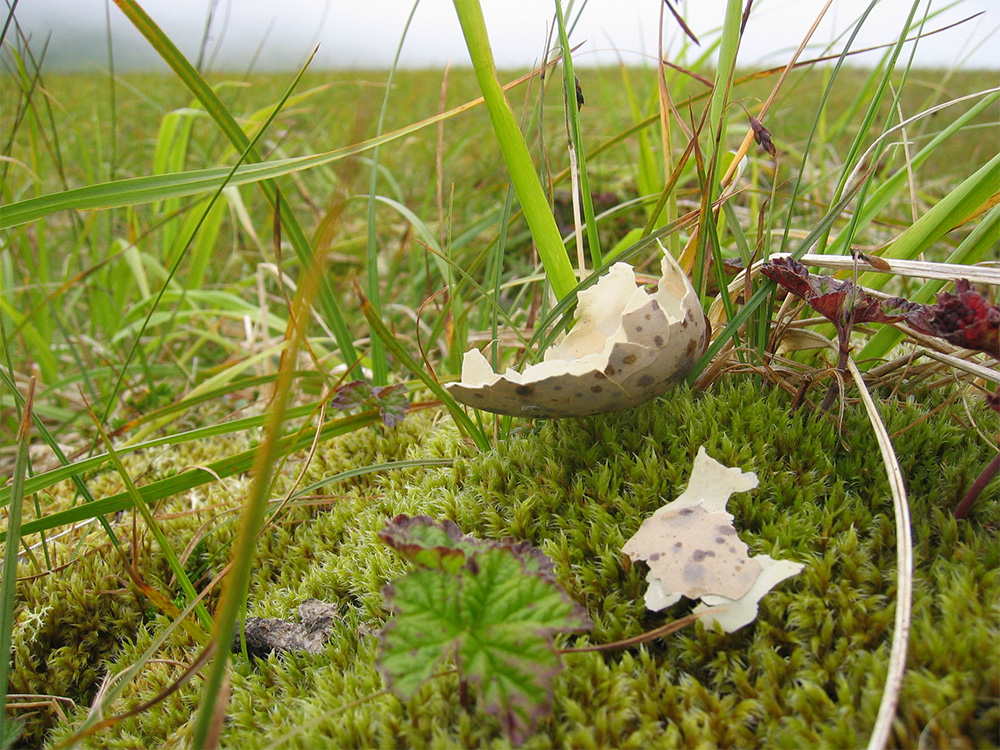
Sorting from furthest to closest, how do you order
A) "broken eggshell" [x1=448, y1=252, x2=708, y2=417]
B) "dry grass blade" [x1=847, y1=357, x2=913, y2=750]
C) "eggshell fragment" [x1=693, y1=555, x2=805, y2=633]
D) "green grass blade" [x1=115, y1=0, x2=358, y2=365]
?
"green grass blade" [x1=115, y1=0, x2=358, y2=365] → "broken eggshell" [x1=448, y1=252, x2=708, y2=417] → "eggshell fragment" [x1=693, y1=555, x2=805, y2=633] → "dry grass blade" [x1=847, y1=357, x2=913, y2=750]

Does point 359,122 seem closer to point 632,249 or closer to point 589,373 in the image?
point 589,373

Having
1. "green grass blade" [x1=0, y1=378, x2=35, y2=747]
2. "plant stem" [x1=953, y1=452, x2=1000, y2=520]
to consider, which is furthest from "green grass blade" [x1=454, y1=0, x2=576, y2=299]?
"green grass blade" [x1=0, y1=378, x2=35, y2=747]

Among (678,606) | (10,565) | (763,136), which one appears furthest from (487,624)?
(763,136)

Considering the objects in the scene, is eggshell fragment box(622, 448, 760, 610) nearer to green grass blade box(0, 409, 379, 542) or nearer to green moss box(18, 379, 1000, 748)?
green moss box(18, 379, 1000, 748)

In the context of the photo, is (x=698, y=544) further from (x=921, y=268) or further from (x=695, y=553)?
(x=921, y=268)

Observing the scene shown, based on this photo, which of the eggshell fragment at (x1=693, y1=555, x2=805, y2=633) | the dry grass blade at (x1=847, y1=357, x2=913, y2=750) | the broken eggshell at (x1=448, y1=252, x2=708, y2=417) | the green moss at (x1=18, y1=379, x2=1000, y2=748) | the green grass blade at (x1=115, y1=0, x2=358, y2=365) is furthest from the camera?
the green grass blade at (x1=115, y1=0, x2=358, y2=365)
